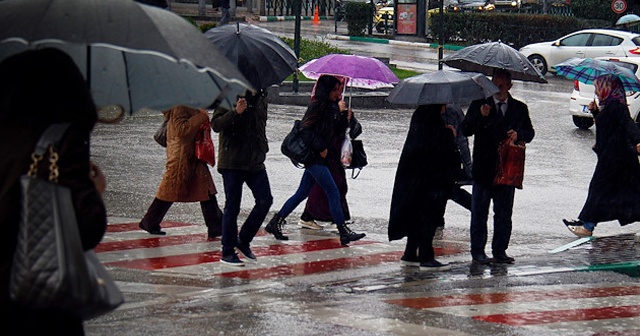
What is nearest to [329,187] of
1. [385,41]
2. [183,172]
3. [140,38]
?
[183,172]

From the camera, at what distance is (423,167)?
32.5 ft

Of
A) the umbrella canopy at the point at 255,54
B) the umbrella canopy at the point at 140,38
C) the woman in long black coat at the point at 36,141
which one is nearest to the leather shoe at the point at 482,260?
the umbrella canopy at the point at 255,54

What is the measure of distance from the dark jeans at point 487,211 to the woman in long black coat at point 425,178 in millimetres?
385

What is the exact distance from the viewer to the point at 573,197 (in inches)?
549

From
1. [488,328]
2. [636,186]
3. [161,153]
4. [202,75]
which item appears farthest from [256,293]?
[161,153]

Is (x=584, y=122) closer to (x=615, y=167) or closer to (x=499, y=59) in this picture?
(x=615, y=167)

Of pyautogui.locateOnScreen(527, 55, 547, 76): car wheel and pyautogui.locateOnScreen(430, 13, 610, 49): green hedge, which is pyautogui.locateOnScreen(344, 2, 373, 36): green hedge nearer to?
pyautogui.locateOnScreen(430, 13, 610, 49): green hedge

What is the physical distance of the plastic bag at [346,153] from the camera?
440 inches

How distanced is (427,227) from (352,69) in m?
1.64

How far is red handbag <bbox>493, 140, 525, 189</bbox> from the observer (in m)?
10.1

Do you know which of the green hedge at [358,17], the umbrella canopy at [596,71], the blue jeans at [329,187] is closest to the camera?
the blue jeans at [329,187]

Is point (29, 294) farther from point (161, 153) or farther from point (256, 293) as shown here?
point (161, 153)

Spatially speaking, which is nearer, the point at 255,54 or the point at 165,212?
the point at 255,54

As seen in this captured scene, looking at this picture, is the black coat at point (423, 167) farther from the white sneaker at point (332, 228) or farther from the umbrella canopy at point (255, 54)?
the white sneaker at point (332, 228)
